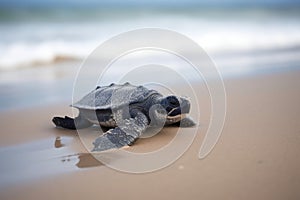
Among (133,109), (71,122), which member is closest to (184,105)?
(133,109)

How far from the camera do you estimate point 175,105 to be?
3.33 meters

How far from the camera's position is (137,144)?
314 cm

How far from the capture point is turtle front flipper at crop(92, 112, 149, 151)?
9.70ft

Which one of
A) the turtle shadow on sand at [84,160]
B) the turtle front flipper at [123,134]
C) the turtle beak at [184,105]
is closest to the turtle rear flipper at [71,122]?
the turtle front flipper at [123,134]

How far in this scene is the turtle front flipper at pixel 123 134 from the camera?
2.96 m

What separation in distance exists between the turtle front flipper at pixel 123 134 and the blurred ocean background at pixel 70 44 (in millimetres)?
2039

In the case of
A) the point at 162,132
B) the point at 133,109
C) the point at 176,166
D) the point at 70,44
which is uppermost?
the point at 70,44

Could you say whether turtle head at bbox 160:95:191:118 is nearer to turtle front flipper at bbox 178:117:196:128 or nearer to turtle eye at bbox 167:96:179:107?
turtle eye at bbox 167:96:179:107

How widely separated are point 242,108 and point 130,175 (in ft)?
6.55

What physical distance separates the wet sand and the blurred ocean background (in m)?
1.61

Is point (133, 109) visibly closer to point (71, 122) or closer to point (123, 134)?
point (123, 134)

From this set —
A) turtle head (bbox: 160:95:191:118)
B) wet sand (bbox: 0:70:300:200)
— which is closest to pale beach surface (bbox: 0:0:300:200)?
wet sand (bbox: 0:70:300:200)

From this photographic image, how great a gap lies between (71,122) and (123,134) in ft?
2.68

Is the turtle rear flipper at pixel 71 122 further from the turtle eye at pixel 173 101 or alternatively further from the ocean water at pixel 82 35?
the ocean water at pixel 82 35
